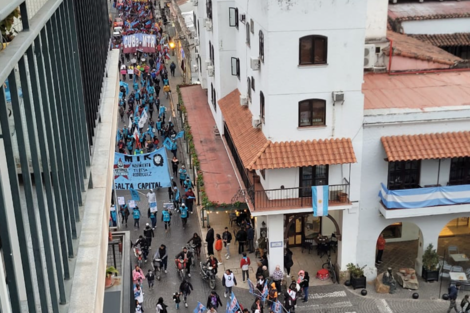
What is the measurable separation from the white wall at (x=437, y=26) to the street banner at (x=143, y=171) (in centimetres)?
1812

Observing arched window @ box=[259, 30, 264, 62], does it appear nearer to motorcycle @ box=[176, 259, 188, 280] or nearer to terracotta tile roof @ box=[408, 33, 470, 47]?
motorcycle @ box=[176, 259, 188, 280]

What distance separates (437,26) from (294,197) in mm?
19008

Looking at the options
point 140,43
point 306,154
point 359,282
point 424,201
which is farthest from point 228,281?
point 140,43

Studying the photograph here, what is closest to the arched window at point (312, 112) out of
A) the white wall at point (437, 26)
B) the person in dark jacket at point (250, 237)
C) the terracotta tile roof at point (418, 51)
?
the person in dark jacket at point (250, 237)

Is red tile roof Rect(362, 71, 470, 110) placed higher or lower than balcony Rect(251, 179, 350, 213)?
higher

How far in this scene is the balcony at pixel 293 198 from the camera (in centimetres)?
2403

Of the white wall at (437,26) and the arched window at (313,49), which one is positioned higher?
the arched window at (313,49)

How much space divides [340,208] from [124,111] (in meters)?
27.1

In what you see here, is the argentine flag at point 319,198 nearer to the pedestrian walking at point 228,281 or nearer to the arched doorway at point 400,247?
the pedestrian walking at point 228,281

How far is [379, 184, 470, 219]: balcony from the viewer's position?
944 inches

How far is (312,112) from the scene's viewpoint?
23656 mm

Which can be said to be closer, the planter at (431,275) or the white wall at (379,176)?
the white wall at (379,176)

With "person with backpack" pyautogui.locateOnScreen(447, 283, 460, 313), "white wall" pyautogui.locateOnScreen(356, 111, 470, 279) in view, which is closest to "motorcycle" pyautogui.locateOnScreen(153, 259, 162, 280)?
"white wall" pyautogui.locateOnScreen(356, 111, 470, 279)

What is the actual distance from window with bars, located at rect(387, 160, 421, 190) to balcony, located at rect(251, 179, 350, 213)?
180 centimetres
